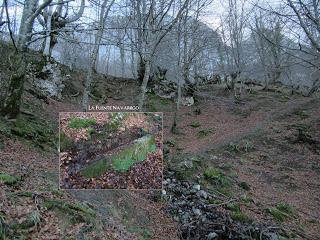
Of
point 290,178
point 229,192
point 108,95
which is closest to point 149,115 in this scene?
point 229,192

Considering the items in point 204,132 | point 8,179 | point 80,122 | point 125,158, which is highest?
point 80,122

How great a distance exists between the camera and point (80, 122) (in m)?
4.91

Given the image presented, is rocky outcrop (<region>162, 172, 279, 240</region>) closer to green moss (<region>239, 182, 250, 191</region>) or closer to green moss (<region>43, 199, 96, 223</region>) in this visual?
green moss (<region>239, 182, 250, 191</region>)

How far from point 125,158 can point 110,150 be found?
0.24 metres

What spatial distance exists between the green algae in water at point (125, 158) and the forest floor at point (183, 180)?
105 centimetres

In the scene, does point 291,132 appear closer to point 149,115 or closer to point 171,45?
point 171,45

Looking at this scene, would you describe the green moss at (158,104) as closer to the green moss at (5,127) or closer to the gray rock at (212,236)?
the green moss at (5,127)

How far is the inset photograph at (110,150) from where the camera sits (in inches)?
185

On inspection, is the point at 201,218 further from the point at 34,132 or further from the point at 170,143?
the point at 170,143

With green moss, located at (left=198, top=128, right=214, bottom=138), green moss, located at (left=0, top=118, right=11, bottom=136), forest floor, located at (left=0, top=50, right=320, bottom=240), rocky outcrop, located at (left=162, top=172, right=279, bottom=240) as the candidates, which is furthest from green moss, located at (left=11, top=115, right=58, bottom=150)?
green moss, located at (left=198, top=128, right=214, bottom=138)

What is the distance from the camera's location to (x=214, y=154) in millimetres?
13273

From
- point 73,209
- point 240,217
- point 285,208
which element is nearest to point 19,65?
point 73,209

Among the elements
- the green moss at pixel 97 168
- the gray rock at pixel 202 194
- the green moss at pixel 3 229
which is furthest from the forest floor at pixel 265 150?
the green moss at pixel 3 229

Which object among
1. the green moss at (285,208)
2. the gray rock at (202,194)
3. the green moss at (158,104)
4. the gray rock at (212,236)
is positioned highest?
the green moss at (158,104)
